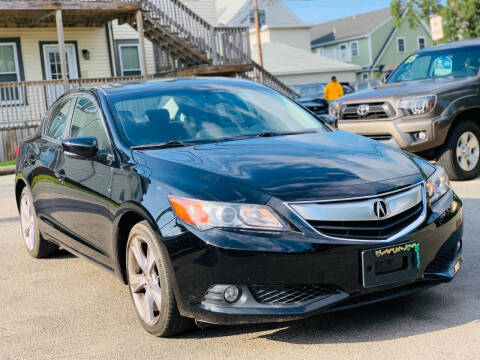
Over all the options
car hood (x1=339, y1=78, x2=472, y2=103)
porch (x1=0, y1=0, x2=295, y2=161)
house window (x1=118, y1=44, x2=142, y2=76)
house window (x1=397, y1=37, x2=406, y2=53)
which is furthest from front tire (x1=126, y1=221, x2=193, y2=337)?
house window (x1=397, y1=37, x2=406, y2=53)

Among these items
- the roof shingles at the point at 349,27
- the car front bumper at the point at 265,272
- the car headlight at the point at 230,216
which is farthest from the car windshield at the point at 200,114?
the roof shingles at the point at 349,27

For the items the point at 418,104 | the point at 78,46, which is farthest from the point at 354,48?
the point at 418,104

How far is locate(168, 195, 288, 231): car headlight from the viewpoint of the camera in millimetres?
3717

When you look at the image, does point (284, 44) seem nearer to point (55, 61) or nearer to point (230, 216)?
point (55, 61)

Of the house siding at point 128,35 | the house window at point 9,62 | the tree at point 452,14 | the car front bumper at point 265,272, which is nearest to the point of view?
the car front bumper at point 265,272

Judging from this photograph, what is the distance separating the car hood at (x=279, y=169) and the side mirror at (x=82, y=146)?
0.43 meters

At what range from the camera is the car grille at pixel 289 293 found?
147 inches

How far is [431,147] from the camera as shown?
9227 mm

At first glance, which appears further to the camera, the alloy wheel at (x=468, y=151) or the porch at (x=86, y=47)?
the porch at (x=86, y=47)

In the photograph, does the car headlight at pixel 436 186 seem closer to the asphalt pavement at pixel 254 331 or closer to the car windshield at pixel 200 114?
the asphalt pavement at pixel 254 331

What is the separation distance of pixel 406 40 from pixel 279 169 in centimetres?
5900

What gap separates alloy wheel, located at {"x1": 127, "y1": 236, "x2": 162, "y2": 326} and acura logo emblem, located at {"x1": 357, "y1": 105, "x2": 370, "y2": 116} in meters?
6.07

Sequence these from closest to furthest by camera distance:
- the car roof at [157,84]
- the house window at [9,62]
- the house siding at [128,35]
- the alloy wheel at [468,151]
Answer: the car roof at [157,84]
the alloy wheel at [468,151]
the house window at [9,62]
the house siding at [128,35]

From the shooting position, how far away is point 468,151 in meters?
9.58
